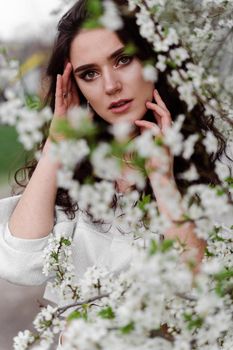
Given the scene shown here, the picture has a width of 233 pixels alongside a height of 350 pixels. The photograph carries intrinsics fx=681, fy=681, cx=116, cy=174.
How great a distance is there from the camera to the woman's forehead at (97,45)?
2352 millimetres

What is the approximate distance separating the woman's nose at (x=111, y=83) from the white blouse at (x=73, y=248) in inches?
21.5

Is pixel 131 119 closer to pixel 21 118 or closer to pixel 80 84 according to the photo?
pixel 80 84

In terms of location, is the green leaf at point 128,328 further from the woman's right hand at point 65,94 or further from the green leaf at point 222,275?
the woman's right hand at point 65,94

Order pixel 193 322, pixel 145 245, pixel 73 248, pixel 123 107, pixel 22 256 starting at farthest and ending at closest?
pixel 73 248, pixel 22 256, pixel 123 107, pixel 145 245, pixel 193 322

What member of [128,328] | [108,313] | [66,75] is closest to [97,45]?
[66,75]

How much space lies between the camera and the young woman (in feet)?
7.70

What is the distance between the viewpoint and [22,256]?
2480 millimetres

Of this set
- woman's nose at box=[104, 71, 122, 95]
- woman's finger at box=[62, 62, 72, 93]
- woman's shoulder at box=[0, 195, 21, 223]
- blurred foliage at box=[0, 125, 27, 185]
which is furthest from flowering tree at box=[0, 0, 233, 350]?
blurred foliage at box=[0, 125, 27, 185]

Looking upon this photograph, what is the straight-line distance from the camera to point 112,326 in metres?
1.41

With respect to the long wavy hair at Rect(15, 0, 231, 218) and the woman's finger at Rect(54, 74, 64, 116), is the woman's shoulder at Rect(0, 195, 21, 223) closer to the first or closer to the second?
the long wavy hair at Rect(15, 0, 231, 218)

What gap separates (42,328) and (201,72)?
797mm

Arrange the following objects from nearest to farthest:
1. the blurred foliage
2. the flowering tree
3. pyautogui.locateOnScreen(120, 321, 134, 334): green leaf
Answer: the flowering tree → pyautogui.locateOnScreen(120, 321, 134, 334): green leaf → the blurred foliage

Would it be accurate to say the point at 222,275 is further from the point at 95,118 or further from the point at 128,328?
the point at 95,118

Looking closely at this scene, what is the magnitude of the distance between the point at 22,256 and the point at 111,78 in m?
0.73
